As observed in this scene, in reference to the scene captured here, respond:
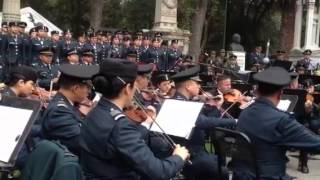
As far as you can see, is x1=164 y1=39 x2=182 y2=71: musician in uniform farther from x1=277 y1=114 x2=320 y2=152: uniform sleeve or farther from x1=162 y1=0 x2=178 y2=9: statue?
x1=277 y1=114 x2=320 y2=152: uniform sleeve

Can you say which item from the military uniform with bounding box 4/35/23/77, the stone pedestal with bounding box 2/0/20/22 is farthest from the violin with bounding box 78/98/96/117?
the stone pedestal with bounding box 2/0/20/22

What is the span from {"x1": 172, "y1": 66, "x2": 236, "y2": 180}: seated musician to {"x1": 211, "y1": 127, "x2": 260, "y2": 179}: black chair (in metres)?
0.88

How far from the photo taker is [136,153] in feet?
12.7

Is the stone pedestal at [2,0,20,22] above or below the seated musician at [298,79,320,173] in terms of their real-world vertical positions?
above

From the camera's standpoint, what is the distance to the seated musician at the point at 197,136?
6633mm

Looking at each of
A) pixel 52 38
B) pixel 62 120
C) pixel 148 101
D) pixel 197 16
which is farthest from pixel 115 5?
pixel 62 120

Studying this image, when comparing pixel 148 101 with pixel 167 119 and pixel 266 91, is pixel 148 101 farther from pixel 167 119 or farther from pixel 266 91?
A: pixel 266 91

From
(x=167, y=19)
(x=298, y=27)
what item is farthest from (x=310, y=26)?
(x=167, y=19)

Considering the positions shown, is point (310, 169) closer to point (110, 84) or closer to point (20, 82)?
point (20, 82)

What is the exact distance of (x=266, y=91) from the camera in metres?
5.21

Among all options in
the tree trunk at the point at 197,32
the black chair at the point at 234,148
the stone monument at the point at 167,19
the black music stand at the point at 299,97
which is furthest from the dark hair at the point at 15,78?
the tree trunk at the point at 197,32

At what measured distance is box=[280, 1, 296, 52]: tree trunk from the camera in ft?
104

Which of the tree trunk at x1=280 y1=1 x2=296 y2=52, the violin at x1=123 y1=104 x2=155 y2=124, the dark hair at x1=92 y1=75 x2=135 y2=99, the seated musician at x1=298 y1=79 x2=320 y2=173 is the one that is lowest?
the seated musician at x1=298 y1=79 x2=320 y2=173

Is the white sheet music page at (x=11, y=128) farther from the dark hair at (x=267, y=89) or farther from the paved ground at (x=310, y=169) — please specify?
the paved ground at (x=310, y=169)
